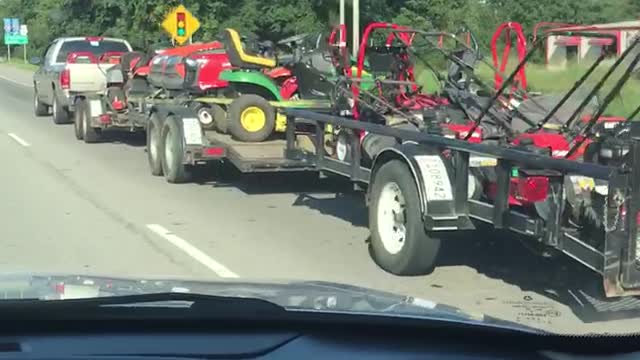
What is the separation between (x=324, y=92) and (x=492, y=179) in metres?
4.96

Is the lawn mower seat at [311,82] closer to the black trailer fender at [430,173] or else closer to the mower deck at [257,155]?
the mower deck at [257,155]

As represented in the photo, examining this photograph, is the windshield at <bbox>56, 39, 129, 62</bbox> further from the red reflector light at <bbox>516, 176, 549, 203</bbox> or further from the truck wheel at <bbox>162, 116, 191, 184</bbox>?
the red reflector light at <bbox>516, 176, 549, 203</bbox>

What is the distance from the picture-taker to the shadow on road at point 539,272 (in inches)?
265

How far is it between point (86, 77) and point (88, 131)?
2441mm

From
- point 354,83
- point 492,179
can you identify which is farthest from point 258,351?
point 354,83

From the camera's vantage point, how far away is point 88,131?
18406mm

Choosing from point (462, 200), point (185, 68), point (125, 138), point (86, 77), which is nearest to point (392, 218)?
point (462, 200)

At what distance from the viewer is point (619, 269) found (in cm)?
588

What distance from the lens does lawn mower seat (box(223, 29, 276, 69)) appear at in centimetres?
1278

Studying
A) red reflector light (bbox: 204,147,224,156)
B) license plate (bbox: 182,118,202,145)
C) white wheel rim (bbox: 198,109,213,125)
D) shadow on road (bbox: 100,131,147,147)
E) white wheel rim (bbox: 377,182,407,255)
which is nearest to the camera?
white wheel rim (bbox: 377,182,407,255)

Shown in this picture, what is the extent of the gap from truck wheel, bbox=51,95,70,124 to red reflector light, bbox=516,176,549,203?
680 inches

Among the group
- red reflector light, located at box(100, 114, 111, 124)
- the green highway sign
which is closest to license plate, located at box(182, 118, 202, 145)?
red reflector light, located at box(100, 114, 111, 124)

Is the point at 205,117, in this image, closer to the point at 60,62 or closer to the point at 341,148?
the point at 341,148

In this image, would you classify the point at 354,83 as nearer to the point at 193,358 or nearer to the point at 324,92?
the point at 324,92
